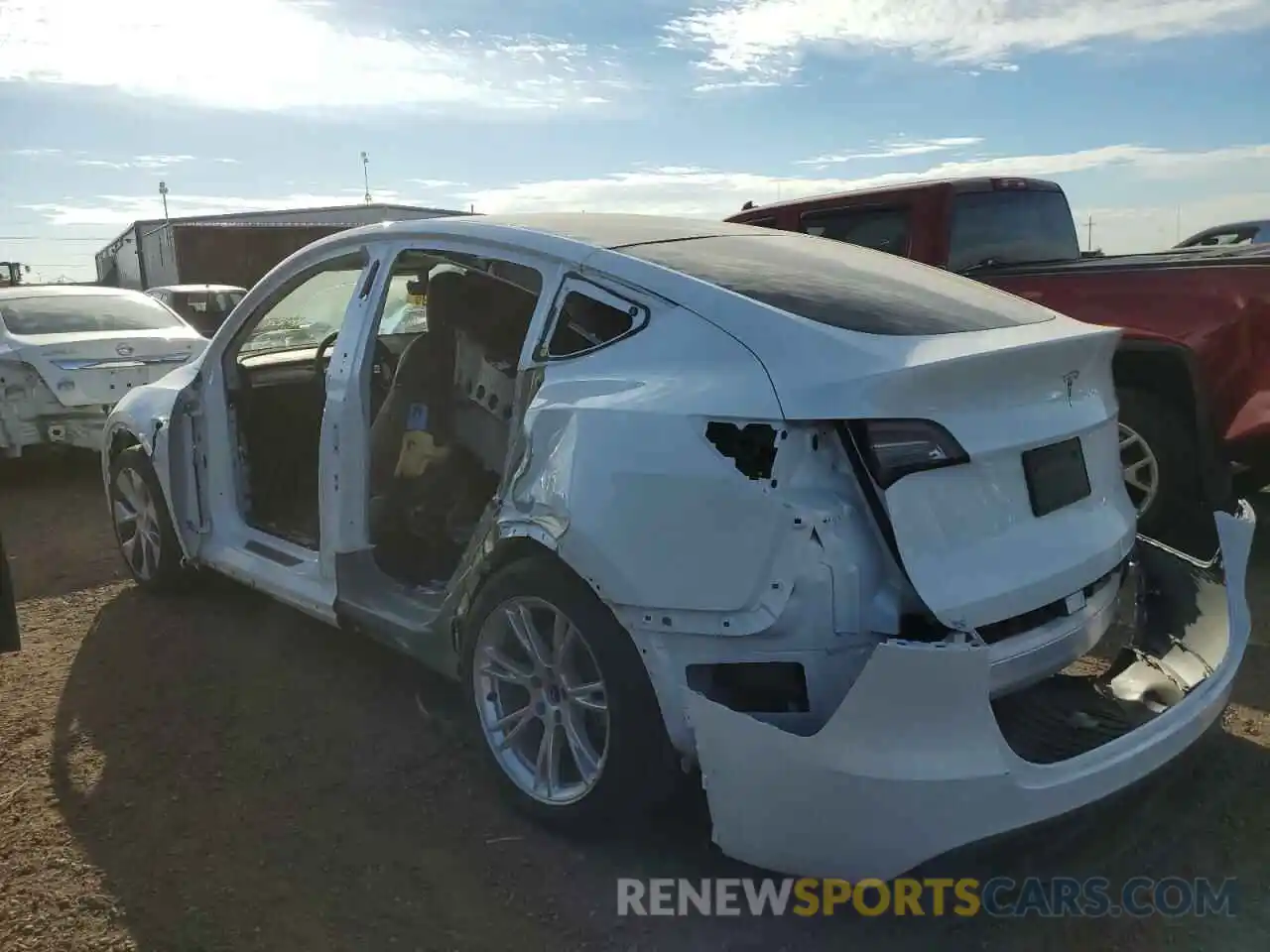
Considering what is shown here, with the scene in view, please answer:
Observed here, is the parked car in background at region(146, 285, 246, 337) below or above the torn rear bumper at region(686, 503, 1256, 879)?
below

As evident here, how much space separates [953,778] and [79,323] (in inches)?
332

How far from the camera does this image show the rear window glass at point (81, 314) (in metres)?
8.45

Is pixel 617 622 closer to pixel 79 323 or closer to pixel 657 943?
pixel 657 943

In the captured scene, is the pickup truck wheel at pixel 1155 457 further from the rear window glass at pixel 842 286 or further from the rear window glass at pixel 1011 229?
the rear window glass at pixel 842 286

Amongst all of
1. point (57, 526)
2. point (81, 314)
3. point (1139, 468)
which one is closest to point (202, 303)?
point (81, 314)

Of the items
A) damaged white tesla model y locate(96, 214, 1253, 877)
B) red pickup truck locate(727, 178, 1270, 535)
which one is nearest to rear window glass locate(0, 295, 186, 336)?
damaged white tesla model y locate(96, 214, 1253, 877)

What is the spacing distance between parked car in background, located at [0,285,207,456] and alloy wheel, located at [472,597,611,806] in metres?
5.38

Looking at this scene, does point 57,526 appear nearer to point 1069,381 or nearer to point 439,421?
point 439,421

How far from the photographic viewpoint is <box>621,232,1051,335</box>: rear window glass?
2725 mm

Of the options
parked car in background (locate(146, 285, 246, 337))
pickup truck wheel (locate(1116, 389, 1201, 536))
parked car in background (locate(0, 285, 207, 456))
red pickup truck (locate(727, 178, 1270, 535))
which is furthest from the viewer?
parked car in background (locate(146, 285, 246, 337))

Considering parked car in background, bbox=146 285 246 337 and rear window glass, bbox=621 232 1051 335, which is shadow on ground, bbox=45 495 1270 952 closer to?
rear window glass, bbox=621 232 1051 335

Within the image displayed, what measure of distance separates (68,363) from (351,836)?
619cm

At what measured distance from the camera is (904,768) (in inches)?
86.7

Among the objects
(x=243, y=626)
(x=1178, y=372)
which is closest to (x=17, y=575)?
(x=243, y=626)
